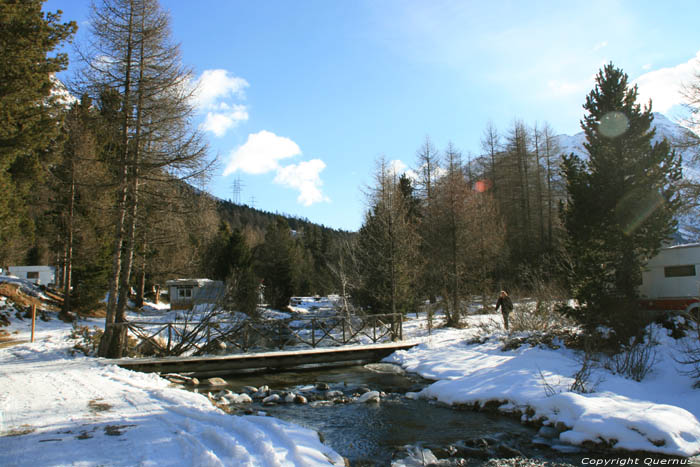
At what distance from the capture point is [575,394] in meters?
7.85

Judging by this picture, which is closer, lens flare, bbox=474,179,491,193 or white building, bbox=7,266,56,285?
white building, bbox=7,266,56,285

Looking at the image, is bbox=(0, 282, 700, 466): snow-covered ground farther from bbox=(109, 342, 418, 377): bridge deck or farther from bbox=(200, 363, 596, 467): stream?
bbox=(109, 342, 418, 377): bridge deck

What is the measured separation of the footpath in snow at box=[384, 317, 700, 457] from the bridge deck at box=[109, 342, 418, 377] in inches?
50.3

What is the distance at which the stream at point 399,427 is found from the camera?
21.4 ft

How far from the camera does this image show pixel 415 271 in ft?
77.8

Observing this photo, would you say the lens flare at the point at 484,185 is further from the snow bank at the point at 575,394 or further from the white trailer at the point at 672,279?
the snow bank at the point at 575,394

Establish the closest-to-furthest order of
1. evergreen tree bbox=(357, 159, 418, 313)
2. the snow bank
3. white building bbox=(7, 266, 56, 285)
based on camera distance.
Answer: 1. the snow bank
2. evergreen tree bbox=(357, 159, 418, 313)
3. white building bbox=(7, 266, 56, 285)

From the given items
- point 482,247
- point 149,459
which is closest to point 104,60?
point 149,459

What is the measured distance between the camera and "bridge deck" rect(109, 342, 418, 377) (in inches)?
478

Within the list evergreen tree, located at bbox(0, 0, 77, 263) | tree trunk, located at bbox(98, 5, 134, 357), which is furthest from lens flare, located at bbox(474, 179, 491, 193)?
evergreen tree, located at bbox(0, 0, 77, 263)

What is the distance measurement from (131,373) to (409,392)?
6.85 meters

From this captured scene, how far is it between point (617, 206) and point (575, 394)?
7.19m

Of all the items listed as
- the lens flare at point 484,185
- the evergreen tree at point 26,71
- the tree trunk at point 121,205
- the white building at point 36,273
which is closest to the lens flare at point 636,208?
the tree trunk at point 121,205

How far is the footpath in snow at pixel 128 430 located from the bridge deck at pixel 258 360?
8.96ft
